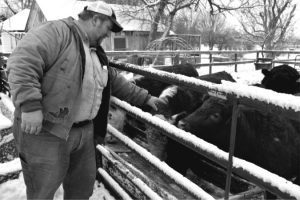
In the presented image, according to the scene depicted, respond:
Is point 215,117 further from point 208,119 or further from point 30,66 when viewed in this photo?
point 30,66

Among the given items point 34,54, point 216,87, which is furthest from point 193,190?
point 34,54

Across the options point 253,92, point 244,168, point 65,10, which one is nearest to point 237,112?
point 253,92

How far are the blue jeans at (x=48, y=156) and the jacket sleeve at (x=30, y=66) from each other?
1.09ft

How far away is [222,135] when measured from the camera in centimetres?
397

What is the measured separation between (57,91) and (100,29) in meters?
0.54

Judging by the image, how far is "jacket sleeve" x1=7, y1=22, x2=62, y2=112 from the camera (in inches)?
72.1

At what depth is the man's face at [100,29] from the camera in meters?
2.17

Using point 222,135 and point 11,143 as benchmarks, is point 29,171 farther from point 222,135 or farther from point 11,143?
point 222,135

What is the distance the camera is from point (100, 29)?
2.20 metres

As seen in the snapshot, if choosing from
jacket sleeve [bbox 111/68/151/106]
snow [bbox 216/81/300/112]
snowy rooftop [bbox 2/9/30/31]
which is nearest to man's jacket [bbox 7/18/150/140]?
jacket sleeve [bbox 111/68/151/106]

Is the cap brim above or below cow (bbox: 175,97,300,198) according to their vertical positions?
above

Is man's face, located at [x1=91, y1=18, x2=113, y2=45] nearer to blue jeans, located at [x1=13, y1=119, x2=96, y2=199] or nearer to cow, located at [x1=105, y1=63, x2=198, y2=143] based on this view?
blue jeans, located at [x1=13, y1=119, x2=96, y2=199]

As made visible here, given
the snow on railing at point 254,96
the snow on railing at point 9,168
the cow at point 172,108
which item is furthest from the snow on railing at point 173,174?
the snow on railing at point 9,168

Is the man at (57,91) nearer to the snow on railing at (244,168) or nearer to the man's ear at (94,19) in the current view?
the man's ear at (94,19)
